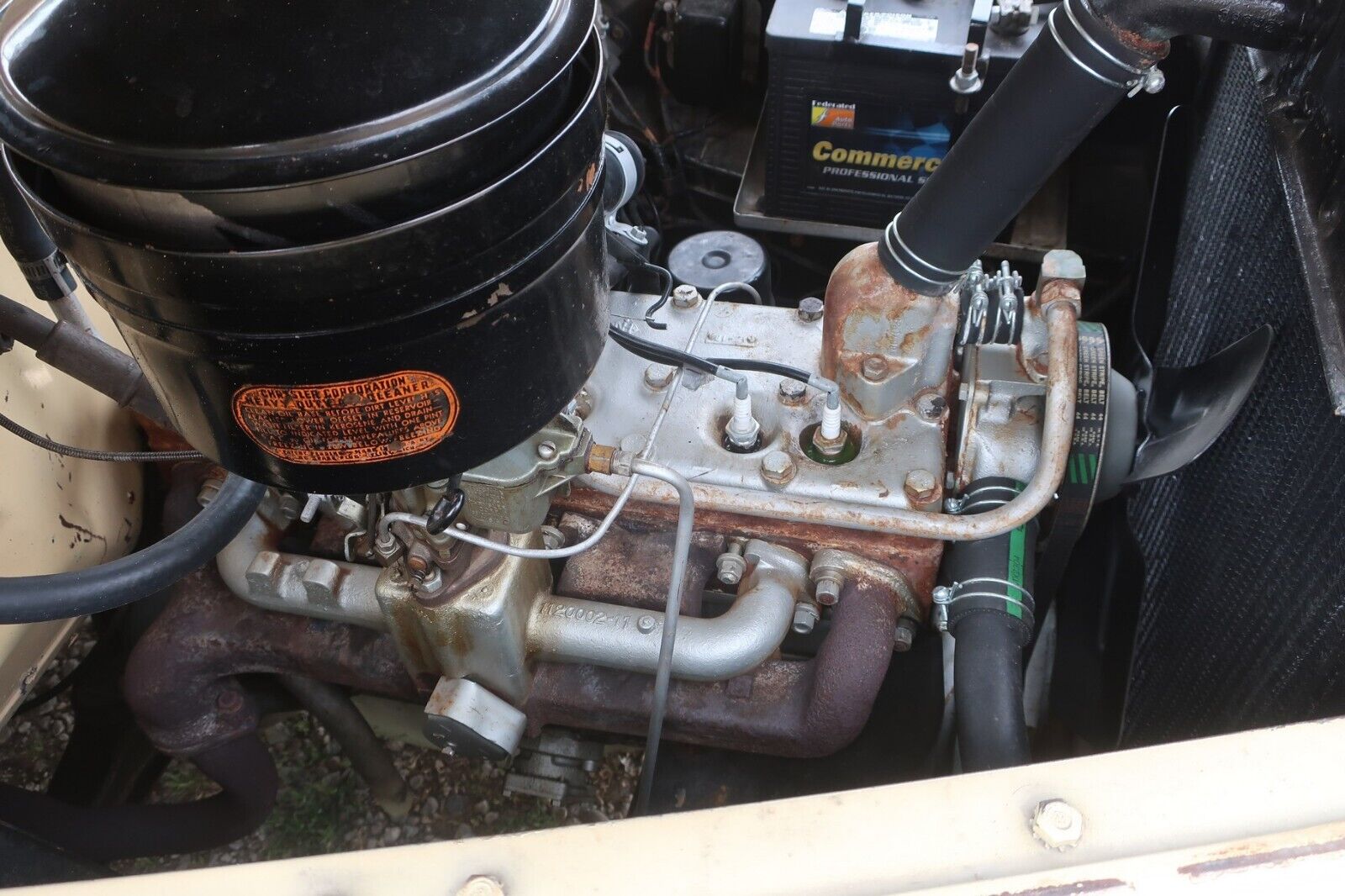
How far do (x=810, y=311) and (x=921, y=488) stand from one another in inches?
11.9

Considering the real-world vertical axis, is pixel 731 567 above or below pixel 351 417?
below

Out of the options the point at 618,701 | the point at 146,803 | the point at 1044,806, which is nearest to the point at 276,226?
the point at 1044,806

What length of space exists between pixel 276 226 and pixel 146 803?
3.59 ft

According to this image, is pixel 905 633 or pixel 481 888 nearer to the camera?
pixel 481 888

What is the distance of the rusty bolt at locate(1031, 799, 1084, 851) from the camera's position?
1.94 ft

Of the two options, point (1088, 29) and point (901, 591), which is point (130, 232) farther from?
point (901, 591)

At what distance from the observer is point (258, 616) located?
117cm

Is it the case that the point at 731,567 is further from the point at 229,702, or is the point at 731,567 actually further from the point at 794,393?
the point at 229,702

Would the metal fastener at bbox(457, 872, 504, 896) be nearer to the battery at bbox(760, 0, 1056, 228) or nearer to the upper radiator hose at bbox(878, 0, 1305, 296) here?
the upper radiator hose at bbox(878, 0, 1305, 296)

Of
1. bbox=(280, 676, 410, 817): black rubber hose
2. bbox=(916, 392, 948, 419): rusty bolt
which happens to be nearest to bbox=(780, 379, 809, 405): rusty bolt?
bbox=(916, 392, 948, 419): rusty bolt

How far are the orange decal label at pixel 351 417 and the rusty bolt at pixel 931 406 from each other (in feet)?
2.00

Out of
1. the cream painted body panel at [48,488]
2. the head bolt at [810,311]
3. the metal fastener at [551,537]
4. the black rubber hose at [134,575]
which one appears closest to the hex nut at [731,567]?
the metal fastener at [551,537]

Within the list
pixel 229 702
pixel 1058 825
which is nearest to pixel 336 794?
pixel 229 702

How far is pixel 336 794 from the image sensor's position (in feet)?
5.16
